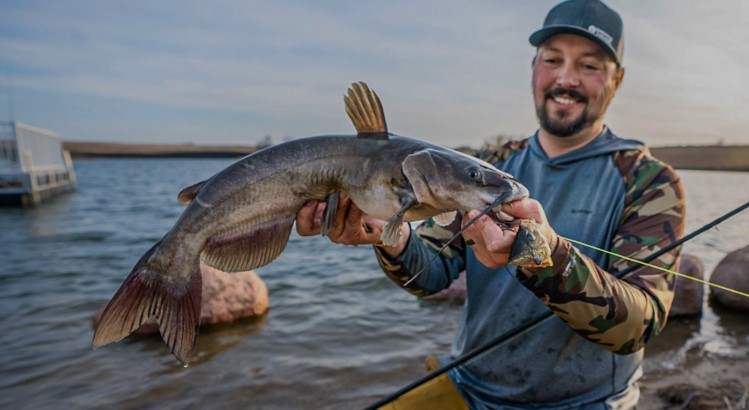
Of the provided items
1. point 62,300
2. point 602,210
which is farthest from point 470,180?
point 62,300

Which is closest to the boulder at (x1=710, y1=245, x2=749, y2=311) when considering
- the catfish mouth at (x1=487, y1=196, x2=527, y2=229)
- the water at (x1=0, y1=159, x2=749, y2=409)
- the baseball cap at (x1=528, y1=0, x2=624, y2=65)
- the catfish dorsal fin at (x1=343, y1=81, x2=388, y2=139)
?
the water at (x1=0, y1=159, x2=749, y2=409)

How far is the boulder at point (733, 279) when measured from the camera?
322 inches

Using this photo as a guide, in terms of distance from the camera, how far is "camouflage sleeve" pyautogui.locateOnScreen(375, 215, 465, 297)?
3.18 metres

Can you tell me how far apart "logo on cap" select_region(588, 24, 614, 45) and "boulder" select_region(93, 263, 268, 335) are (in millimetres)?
5820

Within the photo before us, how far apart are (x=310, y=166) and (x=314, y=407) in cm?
382

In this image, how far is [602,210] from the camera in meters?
3.10

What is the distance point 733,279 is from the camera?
27.2 feet

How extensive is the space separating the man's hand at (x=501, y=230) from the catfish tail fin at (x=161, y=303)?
1382 mm

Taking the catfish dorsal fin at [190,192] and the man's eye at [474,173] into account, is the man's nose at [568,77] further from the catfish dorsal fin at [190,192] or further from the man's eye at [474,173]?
the catfish dorsal fin at [190,192]

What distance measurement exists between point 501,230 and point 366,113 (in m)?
0.93

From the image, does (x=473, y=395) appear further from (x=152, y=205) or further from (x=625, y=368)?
(x=152, y=205)

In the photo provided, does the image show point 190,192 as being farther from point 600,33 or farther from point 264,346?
point 264,346

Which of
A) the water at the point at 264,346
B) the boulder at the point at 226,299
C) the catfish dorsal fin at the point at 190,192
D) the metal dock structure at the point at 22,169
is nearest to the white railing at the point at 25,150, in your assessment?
the metal dock structure at the point at 22,169

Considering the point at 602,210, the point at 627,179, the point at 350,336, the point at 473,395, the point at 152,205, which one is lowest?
the point at 152,205
